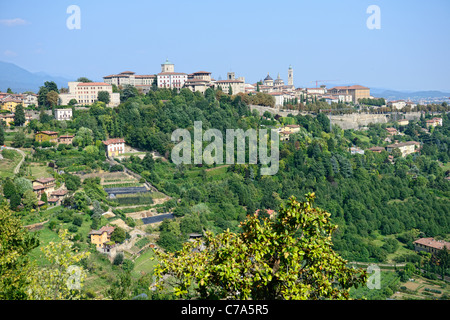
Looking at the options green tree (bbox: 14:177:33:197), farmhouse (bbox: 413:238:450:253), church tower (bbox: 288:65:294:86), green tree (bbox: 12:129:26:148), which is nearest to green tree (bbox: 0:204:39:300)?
green tree (bbox: 14:177:33:197)

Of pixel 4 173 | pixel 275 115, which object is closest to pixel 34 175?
pixel 4 173

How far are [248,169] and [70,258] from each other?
1852cm

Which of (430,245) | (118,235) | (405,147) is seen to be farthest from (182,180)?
(405,147)

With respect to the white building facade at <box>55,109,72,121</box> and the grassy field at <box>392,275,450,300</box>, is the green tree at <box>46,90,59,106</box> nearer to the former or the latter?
the white building facade at <box>55,109,72,121</box>

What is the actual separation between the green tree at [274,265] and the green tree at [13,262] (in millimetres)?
1770

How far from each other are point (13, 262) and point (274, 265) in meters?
3.55

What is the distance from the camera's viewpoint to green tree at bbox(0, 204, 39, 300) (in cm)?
504

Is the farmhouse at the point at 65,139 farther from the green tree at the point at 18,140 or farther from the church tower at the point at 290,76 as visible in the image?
the church tower at the point at 290,76

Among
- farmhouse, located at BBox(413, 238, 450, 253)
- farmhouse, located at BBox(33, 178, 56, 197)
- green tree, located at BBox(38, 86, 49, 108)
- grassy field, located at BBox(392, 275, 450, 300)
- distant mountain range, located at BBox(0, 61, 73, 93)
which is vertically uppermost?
distant mountain range, located at BBox(0, 61, 73, 93)

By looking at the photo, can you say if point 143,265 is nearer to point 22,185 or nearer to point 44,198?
point 44,198

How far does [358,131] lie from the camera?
119ft

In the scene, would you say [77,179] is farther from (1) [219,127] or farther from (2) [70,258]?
(2) [70,258]

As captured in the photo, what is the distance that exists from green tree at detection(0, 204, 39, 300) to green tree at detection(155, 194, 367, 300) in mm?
1770

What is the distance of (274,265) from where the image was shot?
4.36 meters
